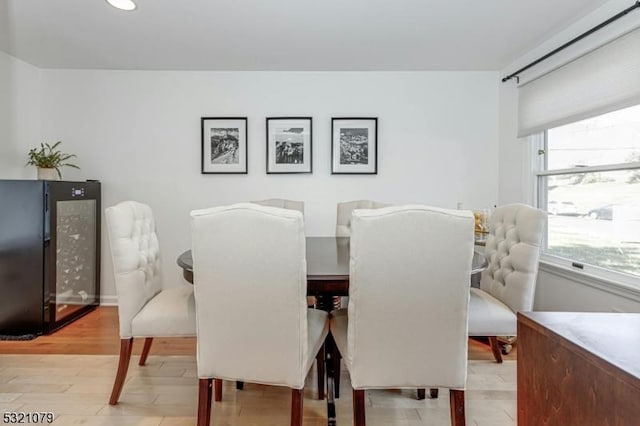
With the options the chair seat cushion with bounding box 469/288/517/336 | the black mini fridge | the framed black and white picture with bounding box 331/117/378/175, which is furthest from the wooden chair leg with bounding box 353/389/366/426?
the black mini fridge

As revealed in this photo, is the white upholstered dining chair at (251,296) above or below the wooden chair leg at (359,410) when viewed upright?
above

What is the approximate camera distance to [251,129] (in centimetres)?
343

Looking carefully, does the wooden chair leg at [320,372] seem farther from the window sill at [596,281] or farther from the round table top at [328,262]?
the window sill at [596,281]

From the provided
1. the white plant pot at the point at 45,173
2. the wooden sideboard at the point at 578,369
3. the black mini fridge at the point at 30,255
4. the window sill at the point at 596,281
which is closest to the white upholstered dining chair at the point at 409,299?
the wooden sideboard at the point at 578,369

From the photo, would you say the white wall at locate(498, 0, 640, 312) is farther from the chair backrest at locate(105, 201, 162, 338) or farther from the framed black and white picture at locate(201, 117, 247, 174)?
the chair backrest at locate(105, 201, 162, 338)

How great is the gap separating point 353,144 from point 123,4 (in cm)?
204

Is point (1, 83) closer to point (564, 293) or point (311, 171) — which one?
point (311, 171)

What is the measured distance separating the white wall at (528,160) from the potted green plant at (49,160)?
4.02 metres

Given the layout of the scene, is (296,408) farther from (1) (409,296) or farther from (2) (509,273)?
(2) (509,273)

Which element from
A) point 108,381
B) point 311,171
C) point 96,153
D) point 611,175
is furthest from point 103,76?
point 611,175

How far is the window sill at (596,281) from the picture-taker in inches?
80.2

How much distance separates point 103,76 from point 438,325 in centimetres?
365

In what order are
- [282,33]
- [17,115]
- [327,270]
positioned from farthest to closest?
1. [17,115]
2. [282,33]
3. [327,270]

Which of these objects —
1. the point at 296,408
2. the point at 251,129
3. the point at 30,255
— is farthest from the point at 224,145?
the point at 296,408
